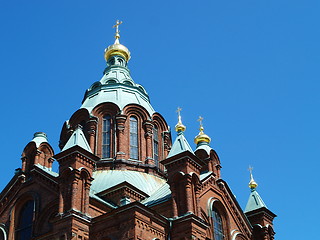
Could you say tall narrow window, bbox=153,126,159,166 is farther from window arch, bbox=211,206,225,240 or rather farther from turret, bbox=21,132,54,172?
turret, bbox=21,132,54,172

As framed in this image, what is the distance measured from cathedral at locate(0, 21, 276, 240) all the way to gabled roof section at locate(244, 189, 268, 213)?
0.06 meters

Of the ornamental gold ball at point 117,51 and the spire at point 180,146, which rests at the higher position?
the ornamental gold ball at point 117,51

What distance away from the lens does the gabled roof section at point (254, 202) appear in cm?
3066

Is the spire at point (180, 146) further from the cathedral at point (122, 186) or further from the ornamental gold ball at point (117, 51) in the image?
the ornamental gold ball at point (117, 51)

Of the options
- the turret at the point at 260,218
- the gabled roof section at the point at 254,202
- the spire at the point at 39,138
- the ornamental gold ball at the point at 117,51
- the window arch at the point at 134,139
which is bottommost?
the turret at the point at 260,218

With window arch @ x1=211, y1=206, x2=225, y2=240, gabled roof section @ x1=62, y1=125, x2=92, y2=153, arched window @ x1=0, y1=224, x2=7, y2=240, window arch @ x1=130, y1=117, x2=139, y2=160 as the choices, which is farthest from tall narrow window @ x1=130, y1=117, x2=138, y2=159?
arched window @ x1=0, y1=224, x2=7, y2=240

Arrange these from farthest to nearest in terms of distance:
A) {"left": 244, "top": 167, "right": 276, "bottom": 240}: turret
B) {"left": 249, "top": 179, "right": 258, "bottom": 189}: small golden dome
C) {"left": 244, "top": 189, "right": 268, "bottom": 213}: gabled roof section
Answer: {"left": 249, "top": 179, "right": 258, "bottom": 189}: small golden dome
{"left": 244, "top": 189, "right": 268, "bottom": 213}: gabled roof section
{"left": 244, "top": 167, "right": 276, "bottom": 240}: turret

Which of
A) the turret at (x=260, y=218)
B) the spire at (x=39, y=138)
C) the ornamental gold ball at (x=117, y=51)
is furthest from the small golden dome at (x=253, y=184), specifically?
the ornamental gold ball at (x=117, y=51)

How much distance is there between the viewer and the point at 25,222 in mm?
26078

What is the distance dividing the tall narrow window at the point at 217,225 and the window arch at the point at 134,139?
6.25 meters

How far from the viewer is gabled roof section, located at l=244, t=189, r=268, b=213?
3066 centimetres

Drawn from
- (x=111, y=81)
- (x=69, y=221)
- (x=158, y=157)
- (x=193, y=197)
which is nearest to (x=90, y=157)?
(x=69, y=221)

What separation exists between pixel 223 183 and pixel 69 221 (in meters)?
9.44

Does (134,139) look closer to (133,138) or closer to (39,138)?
(133,138)
